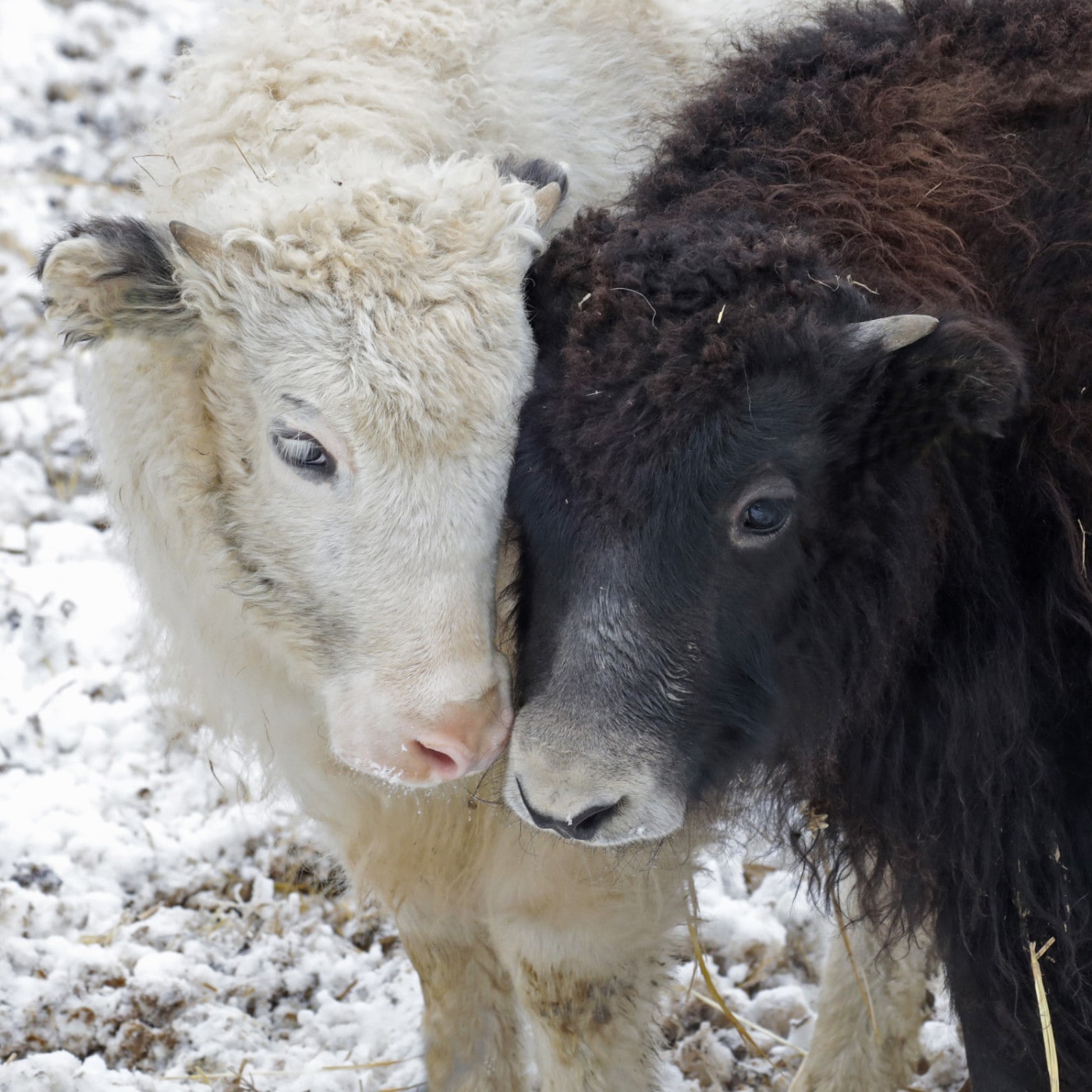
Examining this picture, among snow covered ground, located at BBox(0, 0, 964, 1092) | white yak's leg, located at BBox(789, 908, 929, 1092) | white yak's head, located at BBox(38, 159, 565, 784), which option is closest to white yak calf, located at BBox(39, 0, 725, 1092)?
white yak's head, located at BBox(38, 159, 565, 784)

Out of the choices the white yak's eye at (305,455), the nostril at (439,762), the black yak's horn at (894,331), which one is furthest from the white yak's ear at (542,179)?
the nostril at (439,762)

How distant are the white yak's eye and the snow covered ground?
4.00 ft

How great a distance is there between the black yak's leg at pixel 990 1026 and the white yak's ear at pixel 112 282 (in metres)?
2.36

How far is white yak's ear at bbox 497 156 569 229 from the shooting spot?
3027 millimetres

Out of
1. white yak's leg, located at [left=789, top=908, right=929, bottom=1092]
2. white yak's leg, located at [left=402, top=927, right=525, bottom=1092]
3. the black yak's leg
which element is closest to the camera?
the black yak's leg

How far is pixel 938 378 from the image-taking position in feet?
8.24

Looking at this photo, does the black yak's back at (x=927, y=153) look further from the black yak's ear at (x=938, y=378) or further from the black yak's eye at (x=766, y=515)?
the black yak's eye at (x=766, y=515)

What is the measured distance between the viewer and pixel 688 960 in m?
4.77

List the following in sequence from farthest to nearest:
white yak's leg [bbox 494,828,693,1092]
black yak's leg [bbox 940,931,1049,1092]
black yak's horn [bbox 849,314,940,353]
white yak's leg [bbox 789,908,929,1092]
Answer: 1. white yak's leg [bbox 789,908,929,1092]
2. white yak's leg [bbox 494,828,693,1092]
3. black yak's leg [bbox 940,931,1049,1092]
4. black yak's horn [bbox 849,314,940,353]

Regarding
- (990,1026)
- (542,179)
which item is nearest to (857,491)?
(542,179)

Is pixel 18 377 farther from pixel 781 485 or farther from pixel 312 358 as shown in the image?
pixel 781 485

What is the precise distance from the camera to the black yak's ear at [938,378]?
2449 mm

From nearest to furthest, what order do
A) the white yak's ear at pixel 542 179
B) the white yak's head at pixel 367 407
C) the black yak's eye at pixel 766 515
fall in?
the black yak's eye at pixel 766 515, the white yak's head at pixel 367 407, the white yak's ear at pixel 542 179

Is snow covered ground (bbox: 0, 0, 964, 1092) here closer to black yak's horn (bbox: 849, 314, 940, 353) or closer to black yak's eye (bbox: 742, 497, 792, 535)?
black yak's eye (bbox: 742, 497, 792, 535)
